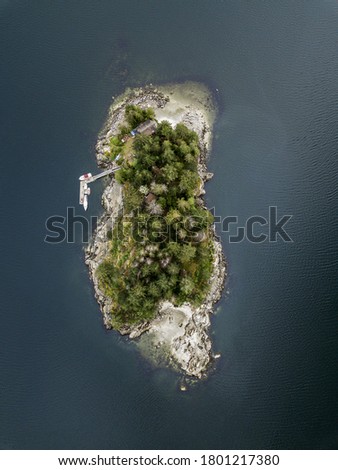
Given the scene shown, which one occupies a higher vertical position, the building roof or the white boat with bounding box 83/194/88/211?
the building roof

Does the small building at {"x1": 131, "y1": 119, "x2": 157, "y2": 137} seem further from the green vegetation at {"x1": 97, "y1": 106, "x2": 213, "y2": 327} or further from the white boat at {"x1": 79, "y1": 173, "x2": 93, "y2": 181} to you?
the white boat at {"x1": 79, "y1": 173, "x2": 93, "y2": 181}

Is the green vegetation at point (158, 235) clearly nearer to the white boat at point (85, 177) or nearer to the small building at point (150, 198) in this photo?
the small building at point (150, 198)

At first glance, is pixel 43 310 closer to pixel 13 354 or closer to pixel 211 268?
pixel 13 354

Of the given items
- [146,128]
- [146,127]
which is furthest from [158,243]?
[146,127]

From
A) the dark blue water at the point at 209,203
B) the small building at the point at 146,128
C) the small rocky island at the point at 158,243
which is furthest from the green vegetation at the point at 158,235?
the dark blue water at the point at 209,203

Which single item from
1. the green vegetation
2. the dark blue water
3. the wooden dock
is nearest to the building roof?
the green vegetation

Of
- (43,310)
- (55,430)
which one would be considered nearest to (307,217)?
(43,310)

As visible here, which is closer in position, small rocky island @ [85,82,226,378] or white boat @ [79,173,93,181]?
small rocky island @ [85,82,226,378]
